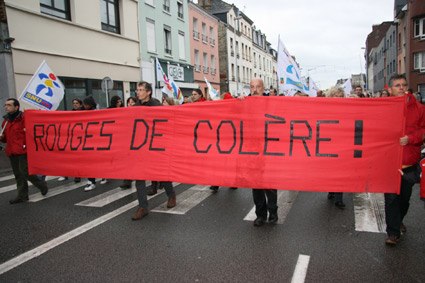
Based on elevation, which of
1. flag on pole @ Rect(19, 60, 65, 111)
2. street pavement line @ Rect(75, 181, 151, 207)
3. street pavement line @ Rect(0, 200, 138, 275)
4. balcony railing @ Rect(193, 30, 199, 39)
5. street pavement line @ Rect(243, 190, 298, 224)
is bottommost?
street pavement line @ Rect(243, 190, 298, 224)

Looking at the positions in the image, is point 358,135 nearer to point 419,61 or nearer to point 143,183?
point 143,183

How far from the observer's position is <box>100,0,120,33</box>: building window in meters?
18.0

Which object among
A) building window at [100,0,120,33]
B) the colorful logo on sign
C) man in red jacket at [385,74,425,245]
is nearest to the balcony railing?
building window at [100,0,120,33]

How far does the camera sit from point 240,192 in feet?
22.1

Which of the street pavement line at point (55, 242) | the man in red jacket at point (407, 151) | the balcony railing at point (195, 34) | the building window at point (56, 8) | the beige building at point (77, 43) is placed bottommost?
the street pavement line at point (55, 242)

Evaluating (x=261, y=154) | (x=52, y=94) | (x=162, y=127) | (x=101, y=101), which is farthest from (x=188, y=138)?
(x=101, y=101)

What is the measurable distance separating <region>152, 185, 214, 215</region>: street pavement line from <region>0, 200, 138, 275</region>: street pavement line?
0.66 m

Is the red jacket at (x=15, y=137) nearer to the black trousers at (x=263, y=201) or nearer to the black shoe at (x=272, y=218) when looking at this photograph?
the black trousers at (x=263, y=201)

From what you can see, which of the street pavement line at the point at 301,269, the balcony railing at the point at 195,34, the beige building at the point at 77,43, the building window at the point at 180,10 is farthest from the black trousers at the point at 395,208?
the balcony railing at the point at 195,34

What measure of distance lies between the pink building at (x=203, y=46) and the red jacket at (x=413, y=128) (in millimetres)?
27182

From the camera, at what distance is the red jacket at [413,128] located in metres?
3.71

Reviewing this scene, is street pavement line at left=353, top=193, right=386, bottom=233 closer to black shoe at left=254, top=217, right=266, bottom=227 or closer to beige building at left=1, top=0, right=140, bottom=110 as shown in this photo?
black shoe at left=254, top=217, right=266, bottom=227

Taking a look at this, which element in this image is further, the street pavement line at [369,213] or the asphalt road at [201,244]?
the street pavement line at [369,213]

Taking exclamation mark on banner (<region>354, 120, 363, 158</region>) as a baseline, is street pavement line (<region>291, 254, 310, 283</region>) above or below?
below
